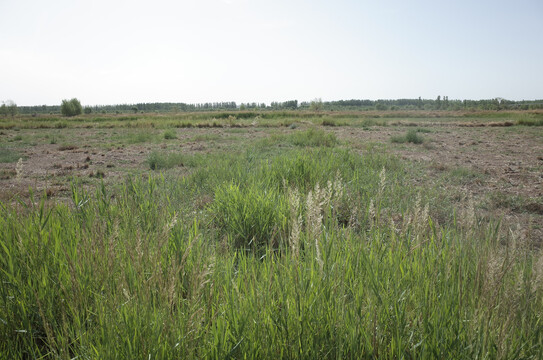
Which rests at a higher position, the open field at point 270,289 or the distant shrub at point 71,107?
the distant shrub at point 71,107

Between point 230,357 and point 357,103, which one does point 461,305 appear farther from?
point 357,103

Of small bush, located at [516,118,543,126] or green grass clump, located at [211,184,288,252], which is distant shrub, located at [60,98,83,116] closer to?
small bush, located at [516,118,543,126]

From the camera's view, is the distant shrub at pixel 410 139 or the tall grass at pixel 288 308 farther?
the distant shrub at pixel 410 139

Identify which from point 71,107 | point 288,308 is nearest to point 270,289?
point 288,308

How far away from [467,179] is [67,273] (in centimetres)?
732

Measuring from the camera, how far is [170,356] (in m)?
1.23

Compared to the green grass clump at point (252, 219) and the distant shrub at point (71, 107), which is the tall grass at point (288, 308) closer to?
the green grass clump at point (252, 219)

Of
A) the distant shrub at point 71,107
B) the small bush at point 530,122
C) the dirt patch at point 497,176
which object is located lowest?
the dirt patch at point 497,176

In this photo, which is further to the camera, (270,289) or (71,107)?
(71,107)

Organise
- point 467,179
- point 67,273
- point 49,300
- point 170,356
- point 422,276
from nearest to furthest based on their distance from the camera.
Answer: point 170,356 < point 49,300 < point 422,276 < point 67,273 < point 467,179

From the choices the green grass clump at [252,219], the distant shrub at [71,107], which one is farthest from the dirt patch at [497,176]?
the distant shrub at [71,107]

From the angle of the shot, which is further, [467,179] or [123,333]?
[467,179]

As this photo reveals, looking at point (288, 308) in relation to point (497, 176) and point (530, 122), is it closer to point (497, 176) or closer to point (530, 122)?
point (497, 176)

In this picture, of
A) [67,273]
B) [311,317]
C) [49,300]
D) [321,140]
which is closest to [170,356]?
[311,317]
